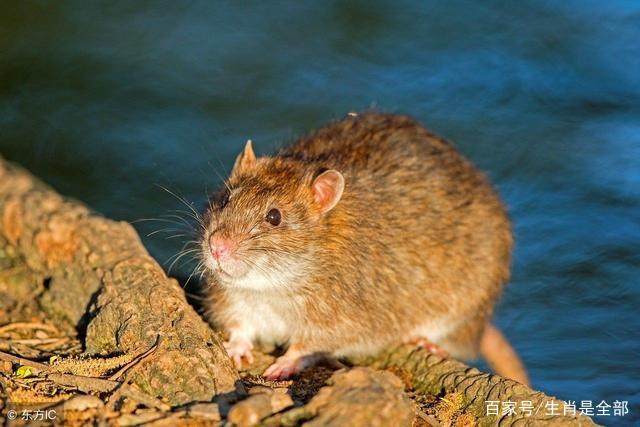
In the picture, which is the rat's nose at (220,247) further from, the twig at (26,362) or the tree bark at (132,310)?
the twig at (26,362)

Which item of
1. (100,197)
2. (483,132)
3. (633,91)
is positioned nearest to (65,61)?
(100,197)

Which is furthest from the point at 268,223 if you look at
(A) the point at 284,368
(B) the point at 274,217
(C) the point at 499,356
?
(C) the point at 499,356

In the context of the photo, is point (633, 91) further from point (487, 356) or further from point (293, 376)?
point (293, 376)

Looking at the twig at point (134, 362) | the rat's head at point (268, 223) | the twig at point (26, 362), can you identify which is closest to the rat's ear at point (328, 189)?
the rat's head at point (268, 223)

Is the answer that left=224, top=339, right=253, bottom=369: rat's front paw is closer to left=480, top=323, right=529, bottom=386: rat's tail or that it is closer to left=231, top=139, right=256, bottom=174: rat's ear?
left=231, top=139, right=256, bottom=174: rat's ear

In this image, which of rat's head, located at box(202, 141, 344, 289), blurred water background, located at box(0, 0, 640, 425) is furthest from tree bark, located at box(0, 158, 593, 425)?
blurred water background, located at box(0, 0, 640, 425)

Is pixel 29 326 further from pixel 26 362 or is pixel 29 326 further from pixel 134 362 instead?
pixel 134 362
